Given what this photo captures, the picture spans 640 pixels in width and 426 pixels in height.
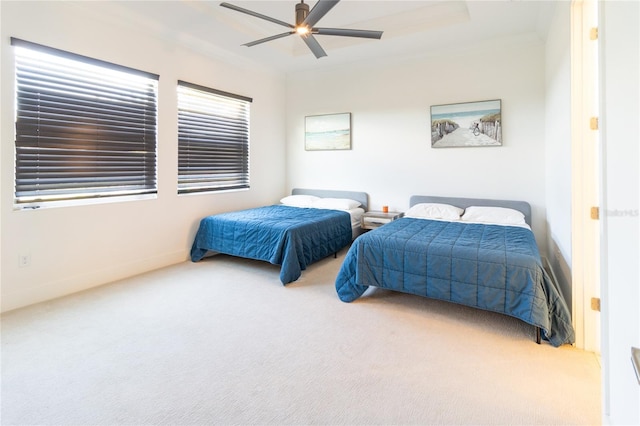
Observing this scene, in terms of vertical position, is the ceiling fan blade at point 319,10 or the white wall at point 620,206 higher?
the ceiling fan blade at point 319,10

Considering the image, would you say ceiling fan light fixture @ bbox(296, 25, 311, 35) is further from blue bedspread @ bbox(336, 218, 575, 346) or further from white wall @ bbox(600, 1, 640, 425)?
white wall @ bbox(600, 1, 640, 425)

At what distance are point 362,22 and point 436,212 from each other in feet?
8.22

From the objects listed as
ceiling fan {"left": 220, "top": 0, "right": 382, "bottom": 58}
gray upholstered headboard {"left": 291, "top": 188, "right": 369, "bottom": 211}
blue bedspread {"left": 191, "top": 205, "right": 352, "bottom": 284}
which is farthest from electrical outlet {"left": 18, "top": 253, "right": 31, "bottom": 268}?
gray upholstered headboard {"left": 291, "top": 188, "right": 369, "bottom": 211}

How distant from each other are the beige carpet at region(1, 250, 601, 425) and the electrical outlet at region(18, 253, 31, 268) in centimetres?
38

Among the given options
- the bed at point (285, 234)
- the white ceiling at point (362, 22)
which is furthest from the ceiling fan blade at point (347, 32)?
the bed at point (285, 234)

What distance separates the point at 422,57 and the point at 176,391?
4673mm

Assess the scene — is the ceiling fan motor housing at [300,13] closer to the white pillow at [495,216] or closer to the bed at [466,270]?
the bed at [466,270]

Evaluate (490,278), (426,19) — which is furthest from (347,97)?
(490,278)

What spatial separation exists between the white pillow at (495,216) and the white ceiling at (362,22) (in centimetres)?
198

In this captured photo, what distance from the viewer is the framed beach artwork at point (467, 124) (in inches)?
159

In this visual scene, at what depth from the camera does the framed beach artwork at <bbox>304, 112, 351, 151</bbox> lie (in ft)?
16.7

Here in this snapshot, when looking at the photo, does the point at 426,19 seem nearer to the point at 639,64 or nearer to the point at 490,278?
the point at 490,278

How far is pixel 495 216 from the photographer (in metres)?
3.64

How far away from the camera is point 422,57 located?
4.46 meters
